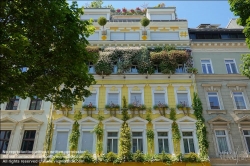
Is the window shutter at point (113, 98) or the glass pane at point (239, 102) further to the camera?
the window shutter at point (113, 98)

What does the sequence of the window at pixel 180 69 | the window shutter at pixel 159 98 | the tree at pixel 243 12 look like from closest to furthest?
the tree at pixel 243 12, the window shutter at pixel 159 98, the window at pixel 180 69

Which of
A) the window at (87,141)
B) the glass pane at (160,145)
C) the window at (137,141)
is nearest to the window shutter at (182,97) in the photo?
the glass pane at (160,145)

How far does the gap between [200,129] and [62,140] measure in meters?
11.2

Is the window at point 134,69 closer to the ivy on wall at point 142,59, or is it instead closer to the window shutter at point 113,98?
the ivy on wall at point 142,59

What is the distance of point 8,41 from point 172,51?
595 inches

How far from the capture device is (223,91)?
20.6 metres

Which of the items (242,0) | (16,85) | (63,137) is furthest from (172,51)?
(16,85)

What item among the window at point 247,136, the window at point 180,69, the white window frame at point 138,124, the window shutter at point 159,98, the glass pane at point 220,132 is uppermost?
the window at point 180,69

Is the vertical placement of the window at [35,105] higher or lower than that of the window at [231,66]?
lower

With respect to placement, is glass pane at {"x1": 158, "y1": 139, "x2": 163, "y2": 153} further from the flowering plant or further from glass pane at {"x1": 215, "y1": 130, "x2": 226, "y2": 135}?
the flowering plant

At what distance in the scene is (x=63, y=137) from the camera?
741 inches

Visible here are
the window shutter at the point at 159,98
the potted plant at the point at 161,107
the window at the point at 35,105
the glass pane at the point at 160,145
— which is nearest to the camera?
the glass pane at the point at 160,145

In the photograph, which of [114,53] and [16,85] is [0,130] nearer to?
[16,85]

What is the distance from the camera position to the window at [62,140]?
60.2 ft
